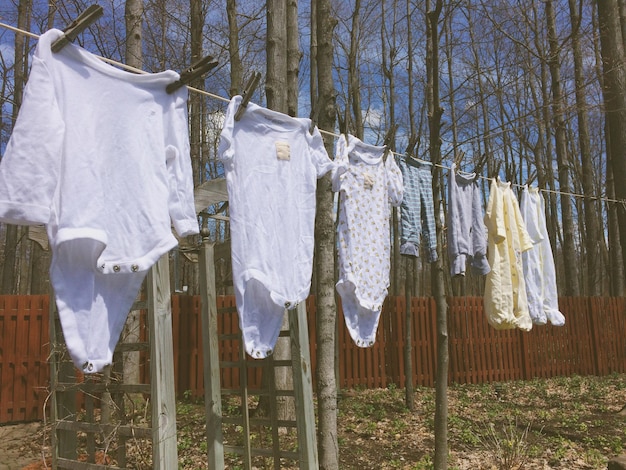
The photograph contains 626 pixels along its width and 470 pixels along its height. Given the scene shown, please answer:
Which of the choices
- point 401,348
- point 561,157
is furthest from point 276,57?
point 401,348

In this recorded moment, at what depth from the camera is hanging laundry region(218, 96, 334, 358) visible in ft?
10.0

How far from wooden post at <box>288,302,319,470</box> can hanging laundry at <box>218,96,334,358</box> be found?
1.89 feet

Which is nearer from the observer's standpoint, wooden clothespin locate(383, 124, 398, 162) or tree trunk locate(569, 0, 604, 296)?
wooden clothespin locate(383, 124, 398, 162)

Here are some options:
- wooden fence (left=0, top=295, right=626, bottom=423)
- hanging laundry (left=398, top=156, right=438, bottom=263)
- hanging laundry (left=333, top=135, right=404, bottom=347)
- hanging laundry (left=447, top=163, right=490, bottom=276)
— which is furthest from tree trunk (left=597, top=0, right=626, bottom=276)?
hanging laundry (left=333, top=135, right=404, bottom=347)

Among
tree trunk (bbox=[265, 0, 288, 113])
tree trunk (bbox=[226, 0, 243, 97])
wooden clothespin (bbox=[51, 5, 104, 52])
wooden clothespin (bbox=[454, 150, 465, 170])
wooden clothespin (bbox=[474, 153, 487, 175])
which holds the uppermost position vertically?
tree trunk (bbox=[226, 0, 243, 97])

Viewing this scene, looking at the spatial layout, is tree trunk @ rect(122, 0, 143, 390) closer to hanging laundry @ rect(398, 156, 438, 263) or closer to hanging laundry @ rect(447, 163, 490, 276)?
hanging laundry @ rect(398, 156, 438, 263)

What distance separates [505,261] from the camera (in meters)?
4.71

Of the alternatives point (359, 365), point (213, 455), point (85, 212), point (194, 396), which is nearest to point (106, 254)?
point (85, 212)

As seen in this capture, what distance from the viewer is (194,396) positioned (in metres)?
8.34

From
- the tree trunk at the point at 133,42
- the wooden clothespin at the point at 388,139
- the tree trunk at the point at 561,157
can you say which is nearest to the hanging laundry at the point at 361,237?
the wooden clothespin at the point at 388,139

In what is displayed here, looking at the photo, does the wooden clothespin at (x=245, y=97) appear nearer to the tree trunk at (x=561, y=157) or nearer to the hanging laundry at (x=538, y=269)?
the hanging laundry at (x=538, y=269)

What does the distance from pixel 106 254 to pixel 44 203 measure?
0.35 m

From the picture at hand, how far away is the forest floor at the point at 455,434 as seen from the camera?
17.0 feet

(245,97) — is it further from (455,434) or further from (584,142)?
(584,142)
